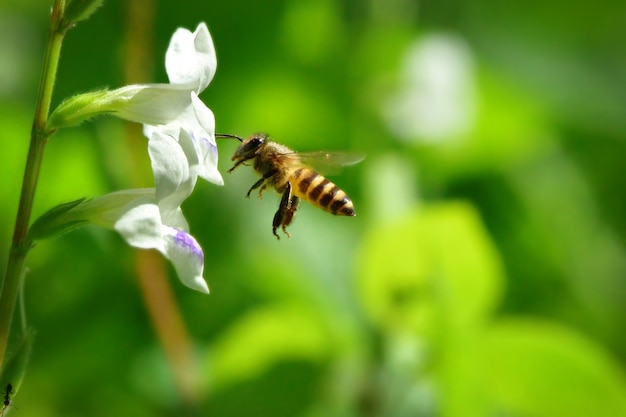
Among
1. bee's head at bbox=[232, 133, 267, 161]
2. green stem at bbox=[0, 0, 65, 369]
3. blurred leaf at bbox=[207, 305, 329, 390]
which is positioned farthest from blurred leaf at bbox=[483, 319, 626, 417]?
green stem at bbox=[0, 0, 65, 369]

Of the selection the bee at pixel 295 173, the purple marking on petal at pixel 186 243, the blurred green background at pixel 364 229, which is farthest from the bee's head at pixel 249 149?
the purple marking on petal at pixel 186 243

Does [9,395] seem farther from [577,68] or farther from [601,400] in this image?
[577,68]

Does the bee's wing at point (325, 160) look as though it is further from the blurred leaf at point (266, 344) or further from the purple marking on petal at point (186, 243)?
the purple marking on petal at point (186, 243)

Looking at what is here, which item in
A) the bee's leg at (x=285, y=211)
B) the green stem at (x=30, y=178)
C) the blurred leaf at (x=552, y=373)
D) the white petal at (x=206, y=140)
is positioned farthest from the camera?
the blurred leaf at (x=552, y=373)

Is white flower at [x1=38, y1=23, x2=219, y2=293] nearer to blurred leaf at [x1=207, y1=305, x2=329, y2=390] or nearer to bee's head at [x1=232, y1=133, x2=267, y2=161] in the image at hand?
bee's head at [x1=232, y1=133, x2=267, y2=161]

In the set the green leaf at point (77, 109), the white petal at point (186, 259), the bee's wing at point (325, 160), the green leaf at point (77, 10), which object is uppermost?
the green leaf at point (77, 10)

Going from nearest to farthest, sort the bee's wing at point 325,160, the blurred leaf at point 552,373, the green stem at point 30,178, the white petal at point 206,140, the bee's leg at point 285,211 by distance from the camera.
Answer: the green stem at point 30,178 → the white petal at point 206,140 → the bee's leg at point 285,211 → the bee's wing at point 325,160 → the blurred leaf at point 552,373

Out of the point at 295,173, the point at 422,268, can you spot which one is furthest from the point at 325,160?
the point at 422,268

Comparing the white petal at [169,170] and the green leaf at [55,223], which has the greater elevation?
the white petal at [169,170]
